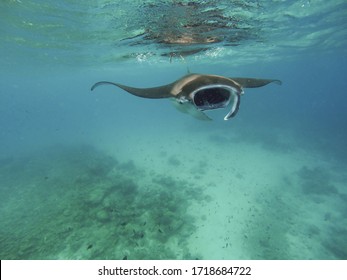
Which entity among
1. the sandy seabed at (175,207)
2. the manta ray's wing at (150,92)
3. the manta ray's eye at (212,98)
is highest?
the manta ray's wing at (150,92)

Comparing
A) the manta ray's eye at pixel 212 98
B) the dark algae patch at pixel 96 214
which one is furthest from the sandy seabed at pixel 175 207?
the manta ray's eye at pixel 212 98

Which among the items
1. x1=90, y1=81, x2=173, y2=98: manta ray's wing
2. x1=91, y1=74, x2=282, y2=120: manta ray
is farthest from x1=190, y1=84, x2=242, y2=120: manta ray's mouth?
x1=90, y1=81, x2=173, y2=98: manta ray's wing

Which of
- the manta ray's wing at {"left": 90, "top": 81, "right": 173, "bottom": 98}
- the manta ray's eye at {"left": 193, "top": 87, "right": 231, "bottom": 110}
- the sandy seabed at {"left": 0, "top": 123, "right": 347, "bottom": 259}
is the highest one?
the manta ray's wing at {"left": 90, "top": 81, "right": 173, "bottom": 98}

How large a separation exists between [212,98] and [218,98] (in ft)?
0.58

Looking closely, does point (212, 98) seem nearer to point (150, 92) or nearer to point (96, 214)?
point (150, 92)

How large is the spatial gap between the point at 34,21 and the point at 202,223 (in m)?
14.7

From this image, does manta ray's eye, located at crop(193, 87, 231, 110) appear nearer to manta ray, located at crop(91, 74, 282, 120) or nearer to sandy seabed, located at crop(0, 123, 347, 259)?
manta ray, located at crop(91, 74, 282, 120)

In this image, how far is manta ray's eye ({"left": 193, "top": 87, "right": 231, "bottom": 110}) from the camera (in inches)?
193

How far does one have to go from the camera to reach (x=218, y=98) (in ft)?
17.7

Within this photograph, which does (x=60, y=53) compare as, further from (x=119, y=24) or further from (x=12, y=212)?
(x=12, y=212)

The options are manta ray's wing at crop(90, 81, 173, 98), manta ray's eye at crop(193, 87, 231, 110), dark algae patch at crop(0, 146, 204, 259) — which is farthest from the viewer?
dark algae patch at crop(0, 146, 204, 259)

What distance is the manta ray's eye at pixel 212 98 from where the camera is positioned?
4.91 metres

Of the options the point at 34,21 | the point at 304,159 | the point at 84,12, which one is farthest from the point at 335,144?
the point at 34,21

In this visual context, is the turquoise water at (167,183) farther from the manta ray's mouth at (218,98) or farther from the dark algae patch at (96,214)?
the manta ray's mouth at (218,98)
